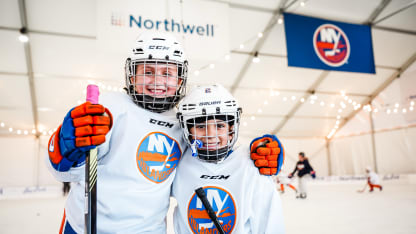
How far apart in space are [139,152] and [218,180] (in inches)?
20.1

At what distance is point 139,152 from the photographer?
52.7 inches

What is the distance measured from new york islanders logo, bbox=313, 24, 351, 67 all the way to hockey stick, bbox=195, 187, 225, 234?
5676 mm

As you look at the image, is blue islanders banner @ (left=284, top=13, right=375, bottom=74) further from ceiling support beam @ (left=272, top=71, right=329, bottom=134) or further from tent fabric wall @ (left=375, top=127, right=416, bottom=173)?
tent fabric wall @ (left=375, top=127, right=416, bottom=173)

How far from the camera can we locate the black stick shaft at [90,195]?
3.59 feet

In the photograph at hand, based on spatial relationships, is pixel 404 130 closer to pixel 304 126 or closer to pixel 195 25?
pixel 304 126

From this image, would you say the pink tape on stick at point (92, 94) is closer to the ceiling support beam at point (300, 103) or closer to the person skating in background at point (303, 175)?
the person skating in background at point (303, 175)

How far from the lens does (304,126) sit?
13.0m

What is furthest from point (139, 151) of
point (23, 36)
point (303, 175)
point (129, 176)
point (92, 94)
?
point (23, 36)

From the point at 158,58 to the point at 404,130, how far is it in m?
12.5

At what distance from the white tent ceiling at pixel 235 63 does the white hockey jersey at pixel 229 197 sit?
365 centimetres

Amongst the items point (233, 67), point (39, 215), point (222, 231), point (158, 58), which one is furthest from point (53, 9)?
point (222, 231)

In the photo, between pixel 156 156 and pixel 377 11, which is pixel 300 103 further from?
pixel 156 156

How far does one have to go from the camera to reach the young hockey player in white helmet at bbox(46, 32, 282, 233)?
1.29 metres

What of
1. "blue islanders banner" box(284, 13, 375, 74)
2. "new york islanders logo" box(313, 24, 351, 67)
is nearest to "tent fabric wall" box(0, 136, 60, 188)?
"blue islanders banner" box(284, 13, 375, 74)
